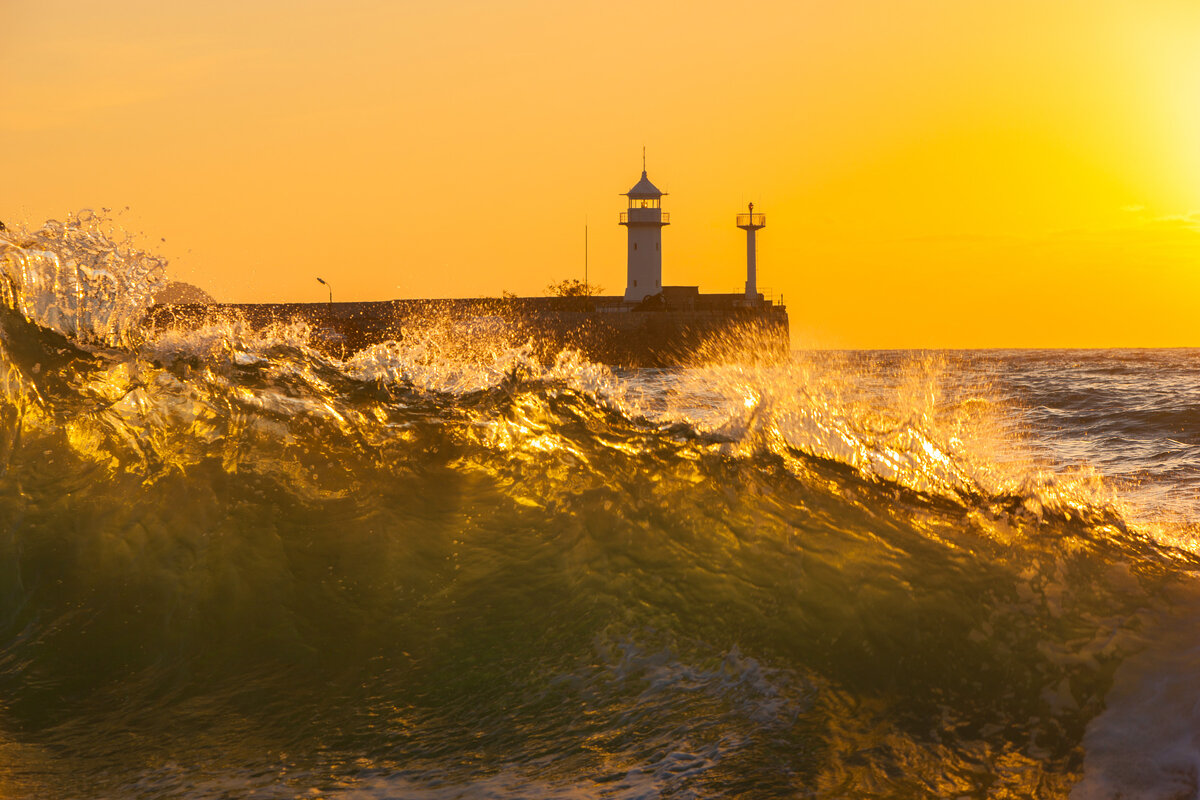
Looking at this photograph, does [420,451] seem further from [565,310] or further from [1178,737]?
[565,310]

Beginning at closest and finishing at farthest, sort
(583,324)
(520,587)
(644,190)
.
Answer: (520,587) → (583,324) → (644,190)

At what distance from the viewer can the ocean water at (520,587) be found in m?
3.94

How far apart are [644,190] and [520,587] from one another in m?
48.8

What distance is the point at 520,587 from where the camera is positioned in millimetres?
5320

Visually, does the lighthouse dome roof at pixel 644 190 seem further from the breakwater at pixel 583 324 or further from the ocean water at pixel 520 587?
the ocean water at pixel 520 587

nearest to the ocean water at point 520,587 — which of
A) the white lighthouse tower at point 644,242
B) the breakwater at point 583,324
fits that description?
the breakwater at point 583,324

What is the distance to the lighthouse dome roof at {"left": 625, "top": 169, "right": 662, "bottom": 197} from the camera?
52281 millimetres

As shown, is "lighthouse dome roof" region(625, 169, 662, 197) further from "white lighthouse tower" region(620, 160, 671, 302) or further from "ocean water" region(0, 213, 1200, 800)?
"ocean water" region(0, 213, 1200, 800)

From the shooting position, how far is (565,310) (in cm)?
5403

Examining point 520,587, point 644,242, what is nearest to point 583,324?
point 644,242

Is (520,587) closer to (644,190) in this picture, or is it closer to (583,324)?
(583,324)

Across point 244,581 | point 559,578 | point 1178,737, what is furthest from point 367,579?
point 1178,737

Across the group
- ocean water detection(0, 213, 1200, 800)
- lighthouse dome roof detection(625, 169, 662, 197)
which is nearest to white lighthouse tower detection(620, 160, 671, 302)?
lighthouse dome roof detection(625, 169, 662, 197)

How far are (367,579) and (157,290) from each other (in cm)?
306
